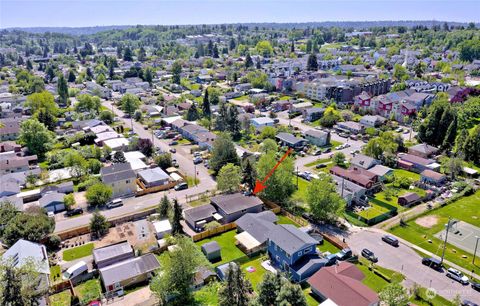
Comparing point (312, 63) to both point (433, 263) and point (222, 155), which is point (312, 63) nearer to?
point (222, 155)

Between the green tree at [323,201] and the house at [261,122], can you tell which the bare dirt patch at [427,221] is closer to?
the green tree at [323,201]

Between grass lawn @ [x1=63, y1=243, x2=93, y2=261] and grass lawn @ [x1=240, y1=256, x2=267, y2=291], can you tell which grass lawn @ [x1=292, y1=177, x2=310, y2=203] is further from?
grass lawn @ [x1=63, y1=243, x2=93, y2=261]

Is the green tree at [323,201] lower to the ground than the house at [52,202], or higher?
higher

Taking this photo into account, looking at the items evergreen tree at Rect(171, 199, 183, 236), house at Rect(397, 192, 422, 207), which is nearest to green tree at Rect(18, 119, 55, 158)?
evergreen tree at Rect(171, 199, 183, 236)

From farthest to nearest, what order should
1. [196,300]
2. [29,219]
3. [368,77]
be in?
[368,77] → [29,219] → [196,300]

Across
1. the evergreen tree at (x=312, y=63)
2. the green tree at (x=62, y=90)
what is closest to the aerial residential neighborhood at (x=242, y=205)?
the green tree at (x=62, y=90)

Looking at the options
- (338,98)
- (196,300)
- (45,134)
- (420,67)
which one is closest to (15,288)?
(196,300)

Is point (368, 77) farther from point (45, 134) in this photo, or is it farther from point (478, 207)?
point (45, 134)
